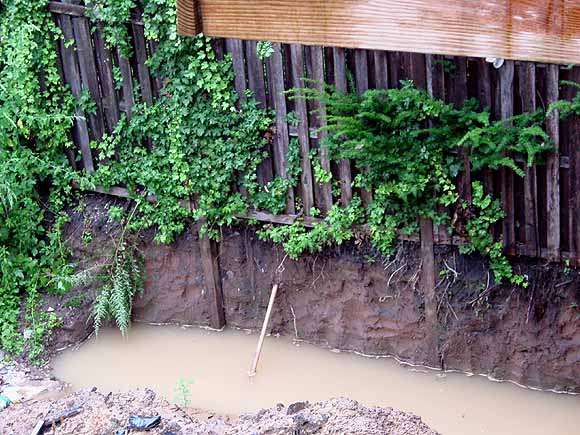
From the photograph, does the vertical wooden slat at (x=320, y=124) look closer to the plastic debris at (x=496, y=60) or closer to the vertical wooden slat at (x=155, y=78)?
the vertical wooden slat at (x=155, y=78)

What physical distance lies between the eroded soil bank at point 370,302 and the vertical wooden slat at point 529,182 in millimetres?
211

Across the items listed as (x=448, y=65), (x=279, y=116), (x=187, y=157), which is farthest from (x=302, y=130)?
(x=448, y=65)

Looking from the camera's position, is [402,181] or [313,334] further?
[313,334]

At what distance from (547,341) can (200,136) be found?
3.29 metres

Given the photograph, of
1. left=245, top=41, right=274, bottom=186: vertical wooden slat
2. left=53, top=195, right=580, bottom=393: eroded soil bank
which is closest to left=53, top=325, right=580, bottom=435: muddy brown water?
left=53, top=195, right=580, bottom=393: eroded soil bank

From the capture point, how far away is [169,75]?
7340 millimetres

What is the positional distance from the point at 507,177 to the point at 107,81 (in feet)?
Result: 11.9

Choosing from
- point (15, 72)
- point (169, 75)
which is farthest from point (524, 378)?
point (15, 72)

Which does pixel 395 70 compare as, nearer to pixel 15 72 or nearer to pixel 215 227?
pixel 215 227

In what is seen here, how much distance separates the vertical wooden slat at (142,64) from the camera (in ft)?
24.2

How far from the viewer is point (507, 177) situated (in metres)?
6.36

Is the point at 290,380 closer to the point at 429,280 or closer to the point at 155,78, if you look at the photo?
the point at 429,280

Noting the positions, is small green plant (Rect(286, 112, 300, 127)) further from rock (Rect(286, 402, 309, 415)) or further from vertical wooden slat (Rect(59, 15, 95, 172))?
rock (Rect(286, 402, 309, 415))

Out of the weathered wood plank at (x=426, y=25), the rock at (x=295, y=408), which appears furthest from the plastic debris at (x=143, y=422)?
the weathered wood plank at (x=426, y=25)
